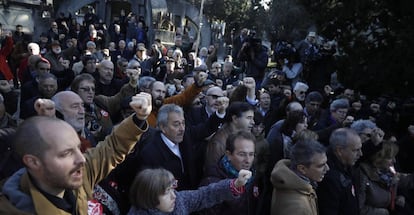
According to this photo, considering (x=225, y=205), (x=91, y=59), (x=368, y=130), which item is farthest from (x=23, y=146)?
(x=91, y=59)

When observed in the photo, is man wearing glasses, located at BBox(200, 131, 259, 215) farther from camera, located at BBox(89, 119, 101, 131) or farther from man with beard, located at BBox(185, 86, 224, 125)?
man with beard, located at BBox(185, 86, 224, 125)

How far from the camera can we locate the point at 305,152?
142 inches

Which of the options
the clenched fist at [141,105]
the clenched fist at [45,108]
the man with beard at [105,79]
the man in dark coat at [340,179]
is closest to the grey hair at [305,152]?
the man in dark coat at [340,179]

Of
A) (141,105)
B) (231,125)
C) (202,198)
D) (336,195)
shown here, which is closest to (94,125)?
(231,125)

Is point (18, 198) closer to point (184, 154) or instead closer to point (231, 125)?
point (184, 154)

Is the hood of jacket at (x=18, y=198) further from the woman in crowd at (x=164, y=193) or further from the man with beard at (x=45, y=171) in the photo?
the woman in crowd at (x=164, y=193)

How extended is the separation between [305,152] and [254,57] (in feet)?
23.3

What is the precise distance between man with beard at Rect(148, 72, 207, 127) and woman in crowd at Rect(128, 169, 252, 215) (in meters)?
2.09

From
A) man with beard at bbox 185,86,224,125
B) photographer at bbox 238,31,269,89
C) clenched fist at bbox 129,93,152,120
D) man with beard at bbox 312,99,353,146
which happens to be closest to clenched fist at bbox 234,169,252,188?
clenched fist at bbox 129,93,152,120

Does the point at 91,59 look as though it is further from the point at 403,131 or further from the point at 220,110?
the point at 403,131

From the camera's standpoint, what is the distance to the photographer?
10516 millimetres

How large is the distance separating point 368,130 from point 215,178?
2.32 meters

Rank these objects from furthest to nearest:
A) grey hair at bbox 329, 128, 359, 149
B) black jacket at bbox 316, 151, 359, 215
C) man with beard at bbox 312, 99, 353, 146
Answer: man with beard at bbox 312, 99, 353, 146, grey hair at bbox 329, 128, 359, 149, black jacket at bbox 316, 151, 359, 215

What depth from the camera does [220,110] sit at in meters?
4.66
